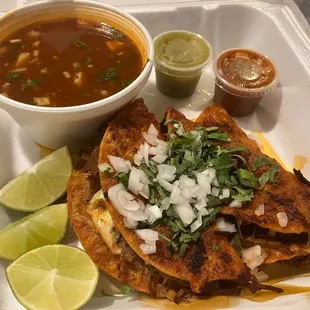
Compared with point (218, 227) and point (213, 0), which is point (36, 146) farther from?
point (213, 0)

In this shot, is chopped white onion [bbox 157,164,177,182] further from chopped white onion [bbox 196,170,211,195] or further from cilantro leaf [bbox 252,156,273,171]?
cilantro leaf [bbox 252,156,273,171]

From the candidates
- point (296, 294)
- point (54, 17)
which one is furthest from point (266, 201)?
point (54, 17)

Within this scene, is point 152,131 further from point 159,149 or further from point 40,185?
point 40,185

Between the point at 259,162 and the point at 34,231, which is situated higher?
the point at 259,162

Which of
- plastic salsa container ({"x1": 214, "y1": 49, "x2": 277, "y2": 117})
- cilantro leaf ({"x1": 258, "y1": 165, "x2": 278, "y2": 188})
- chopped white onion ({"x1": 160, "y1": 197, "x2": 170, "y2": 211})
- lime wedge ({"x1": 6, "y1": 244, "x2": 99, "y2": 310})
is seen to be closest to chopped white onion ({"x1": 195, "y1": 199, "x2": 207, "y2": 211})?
chopped white onion ({"x1": 160, "y1": 197, "x2": 170, "y2": 211})

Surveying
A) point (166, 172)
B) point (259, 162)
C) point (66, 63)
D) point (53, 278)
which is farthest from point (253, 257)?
point (66, 63)

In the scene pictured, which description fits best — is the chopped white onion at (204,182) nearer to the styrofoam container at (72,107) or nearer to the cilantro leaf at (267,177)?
the cilantro leaf at (267,177)
